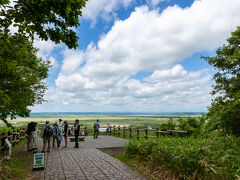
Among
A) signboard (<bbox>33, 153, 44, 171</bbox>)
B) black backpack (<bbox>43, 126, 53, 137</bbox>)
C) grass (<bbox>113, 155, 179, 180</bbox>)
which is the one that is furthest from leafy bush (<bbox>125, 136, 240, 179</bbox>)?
black backpack (<bbox>43, 126, 53, 137</bbox>)

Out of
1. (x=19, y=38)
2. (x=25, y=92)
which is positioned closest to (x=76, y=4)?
(x=19, y=38)

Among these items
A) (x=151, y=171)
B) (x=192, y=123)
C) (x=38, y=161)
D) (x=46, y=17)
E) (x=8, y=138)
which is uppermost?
(x=46, y=17)

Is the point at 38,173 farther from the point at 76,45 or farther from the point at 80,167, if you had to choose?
the point at 76,45

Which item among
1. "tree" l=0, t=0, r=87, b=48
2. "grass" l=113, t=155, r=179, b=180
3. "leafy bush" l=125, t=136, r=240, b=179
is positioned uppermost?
"tree" l=0, t=0, r=87, b=48

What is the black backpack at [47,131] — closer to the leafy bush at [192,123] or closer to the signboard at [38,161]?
the signboard at [38,161]

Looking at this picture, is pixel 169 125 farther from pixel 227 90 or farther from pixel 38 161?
pixel 38 161

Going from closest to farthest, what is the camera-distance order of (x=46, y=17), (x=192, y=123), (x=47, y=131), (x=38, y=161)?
(x=46, y=17) < (x=38, y=161) < (x=47, y=131) < (x=192, y=123)

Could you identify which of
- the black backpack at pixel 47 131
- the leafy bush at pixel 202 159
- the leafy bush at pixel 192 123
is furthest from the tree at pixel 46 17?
the leafy bush at pixel 192 123

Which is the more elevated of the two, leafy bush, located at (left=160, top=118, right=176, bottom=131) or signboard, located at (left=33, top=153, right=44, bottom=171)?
leafy bush, located at (left=160, top=118, right=176, bottom=131)

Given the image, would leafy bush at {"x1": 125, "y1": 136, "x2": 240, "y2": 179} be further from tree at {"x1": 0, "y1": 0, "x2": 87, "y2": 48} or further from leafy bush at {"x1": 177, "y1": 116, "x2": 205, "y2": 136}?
leafy bush at {"x1": 177, "y1": 116, "x2": 205, "y2": 136}

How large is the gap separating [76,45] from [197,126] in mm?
16340

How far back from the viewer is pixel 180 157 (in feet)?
19.2

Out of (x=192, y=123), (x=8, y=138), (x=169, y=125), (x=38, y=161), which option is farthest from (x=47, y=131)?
(x=192, y=123)

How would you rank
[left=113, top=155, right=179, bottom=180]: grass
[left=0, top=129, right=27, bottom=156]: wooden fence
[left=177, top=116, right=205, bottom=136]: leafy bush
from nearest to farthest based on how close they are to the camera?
[left=113, top=155, right=179, bottom=180]: grass, [left=0, top=129, right=27, bottom=156]: wooden fence, [left=177, top=116, right=205, bottom=136]: leafy bush
